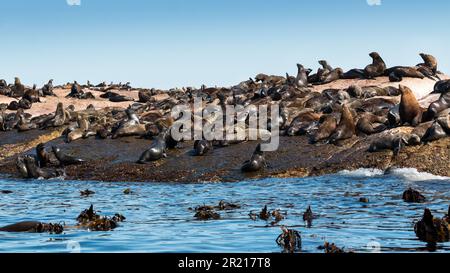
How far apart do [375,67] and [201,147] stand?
17036 millimetres

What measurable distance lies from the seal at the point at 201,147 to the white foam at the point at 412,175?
21.9ft

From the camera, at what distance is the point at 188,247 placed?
1041 cm

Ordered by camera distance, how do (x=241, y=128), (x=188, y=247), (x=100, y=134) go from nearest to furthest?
1. (x=188, y=247)
2. (x=241, y=128)
3. (x=100, y=134)

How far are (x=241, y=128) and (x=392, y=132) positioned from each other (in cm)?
592

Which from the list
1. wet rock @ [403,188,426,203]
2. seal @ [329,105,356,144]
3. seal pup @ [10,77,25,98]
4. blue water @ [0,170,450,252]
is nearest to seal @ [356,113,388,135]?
seal @ [329,105,356,144]

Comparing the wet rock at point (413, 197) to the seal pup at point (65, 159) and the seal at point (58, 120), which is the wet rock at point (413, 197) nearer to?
the seal pup at point (65, 159)

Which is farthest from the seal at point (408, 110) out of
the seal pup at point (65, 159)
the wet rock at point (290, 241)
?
the wet rock at point (290, 241)

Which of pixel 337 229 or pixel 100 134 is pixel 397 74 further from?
pixel 337 229

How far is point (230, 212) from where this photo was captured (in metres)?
14.5

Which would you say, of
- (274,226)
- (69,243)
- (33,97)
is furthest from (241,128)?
(33,97)

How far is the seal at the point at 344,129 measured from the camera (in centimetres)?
2188

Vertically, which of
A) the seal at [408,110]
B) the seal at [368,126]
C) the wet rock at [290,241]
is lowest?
the wet rock at [290,241]

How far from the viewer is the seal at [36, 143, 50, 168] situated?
2478 centimetres
